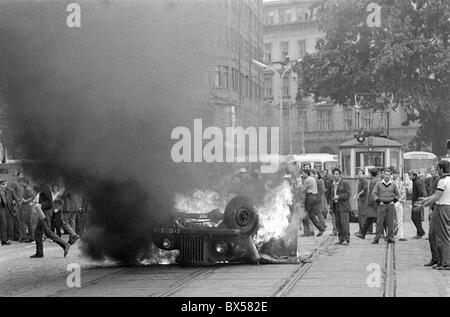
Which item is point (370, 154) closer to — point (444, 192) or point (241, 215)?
point (444, 192)

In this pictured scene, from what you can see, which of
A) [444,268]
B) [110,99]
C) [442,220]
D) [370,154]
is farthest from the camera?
[370,154]

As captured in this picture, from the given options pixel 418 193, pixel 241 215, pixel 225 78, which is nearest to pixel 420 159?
pixel 418 193

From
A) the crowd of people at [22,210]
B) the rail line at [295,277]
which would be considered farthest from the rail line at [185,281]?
the crowd of people at [22,210]

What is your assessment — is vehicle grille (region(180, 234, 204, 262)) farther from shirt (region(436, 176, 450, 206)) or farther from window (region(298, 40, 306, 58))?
window (region(298, 40, 306, 58))

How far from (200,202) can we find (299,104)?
16.4 meters

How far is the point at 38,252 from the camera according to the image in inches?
605

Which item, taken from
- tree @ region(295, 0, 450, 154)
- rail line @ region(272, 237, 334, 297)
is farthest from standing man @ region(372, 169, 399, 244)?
tree @ region(295, 0, 450, 154)

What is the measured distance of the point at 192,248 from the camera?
12.9 metres

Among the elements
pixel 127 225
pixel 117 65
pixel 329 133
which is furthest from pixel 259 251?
pixel 329 133

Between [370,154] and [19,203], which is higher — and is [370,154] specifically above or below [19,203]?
above
